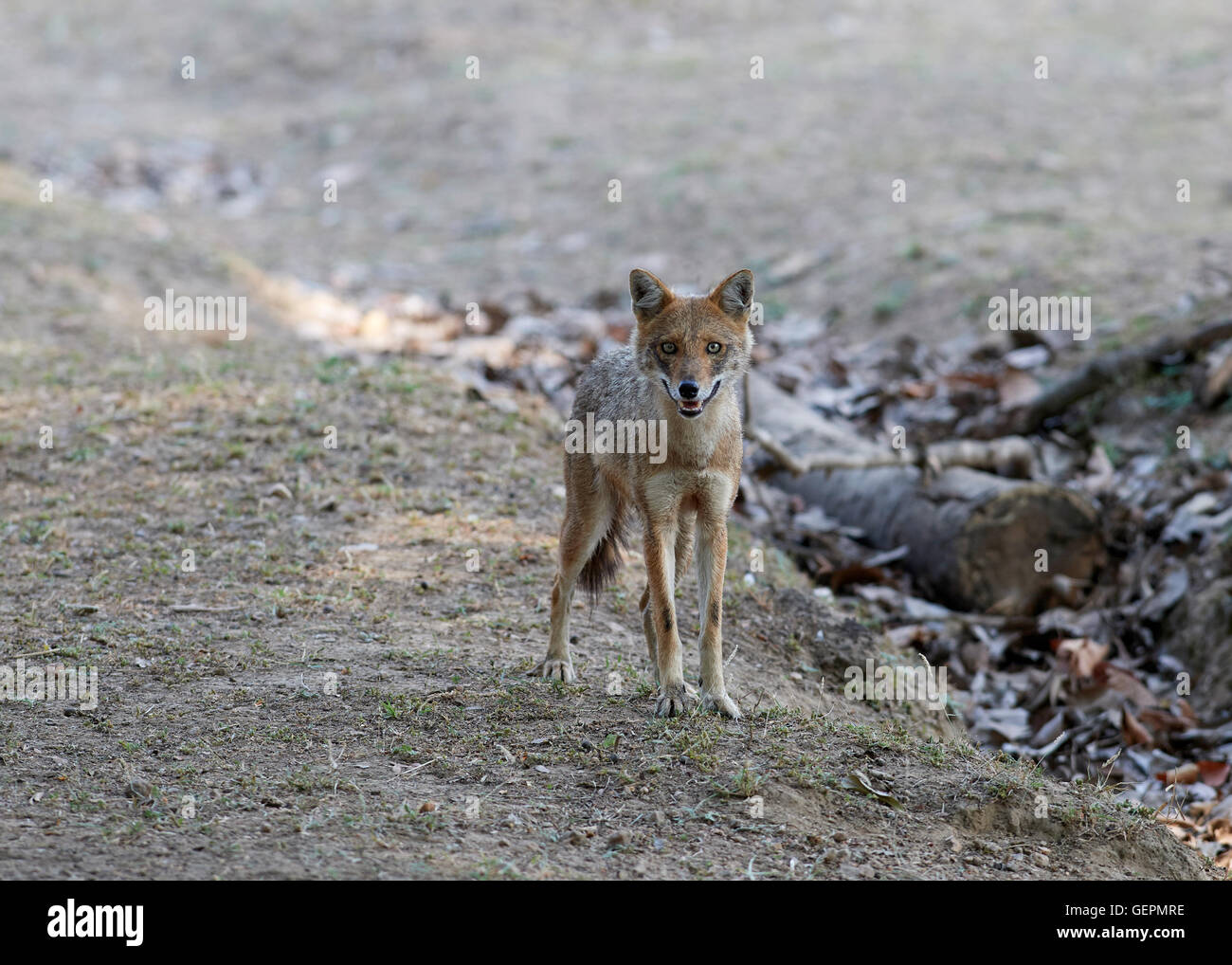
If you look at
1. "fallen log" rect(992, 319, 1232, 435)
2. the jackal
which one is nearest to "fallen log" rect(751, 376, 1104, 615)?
"fallen log" rect(992, 319, 1232, 435)

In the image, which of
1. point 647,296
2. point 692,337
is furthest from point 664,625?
point 647,296

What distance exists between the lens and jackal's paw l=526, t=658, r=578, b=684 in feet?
20.6

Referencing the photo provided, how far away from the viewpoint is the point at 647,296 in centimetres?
594

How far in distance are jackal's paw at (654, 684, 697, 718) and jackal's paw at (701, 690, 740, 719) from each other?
0.25 ft

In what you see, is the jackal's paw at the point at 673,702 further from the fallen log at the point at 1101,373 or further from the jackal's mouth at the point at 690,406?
the fallen log at the point at 1101,373

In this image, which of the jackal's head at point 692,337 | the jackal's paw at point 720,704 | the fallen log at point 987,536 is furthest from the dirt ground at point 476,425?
the jackal's head at point 692,337

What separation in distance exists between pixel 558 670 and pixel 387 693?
2.86 ft

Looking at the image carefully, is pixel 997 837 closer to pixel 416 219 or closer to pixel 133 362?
pixel 133 362

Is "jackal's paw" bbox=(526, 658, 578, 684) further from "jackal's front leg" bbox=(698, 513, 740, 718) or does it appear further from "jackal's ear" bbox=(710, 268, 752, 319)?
"jackal's ear" bbox=(710, 268, 752, 319)

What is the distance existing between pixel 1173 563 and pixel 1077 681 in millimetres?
1554

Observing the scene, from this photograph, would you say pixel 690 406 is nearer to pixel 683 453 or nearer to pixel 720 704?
pixel 683 453

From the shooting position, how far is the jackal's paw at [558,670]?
6.29m

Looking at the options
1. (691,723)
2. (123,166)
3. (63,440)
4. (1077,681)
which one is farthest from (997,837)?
(123,166)

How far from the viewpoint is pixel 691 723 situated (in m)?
5.74
